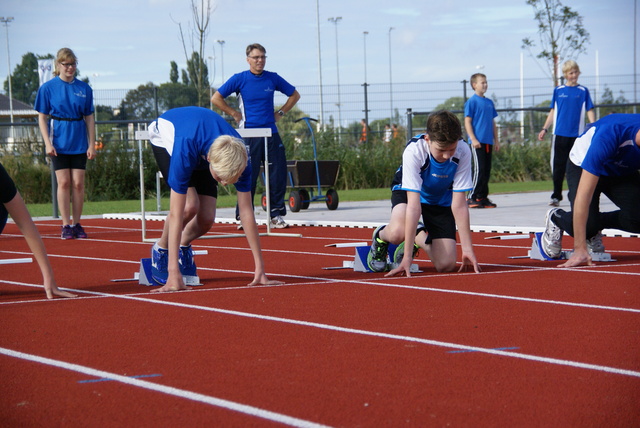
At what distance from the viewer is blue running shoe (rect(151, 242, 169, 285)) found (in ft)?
20.7

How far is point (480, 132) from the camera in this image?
43.0 feet

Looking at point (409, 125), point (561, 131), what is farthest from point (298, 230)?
point (409, 125)

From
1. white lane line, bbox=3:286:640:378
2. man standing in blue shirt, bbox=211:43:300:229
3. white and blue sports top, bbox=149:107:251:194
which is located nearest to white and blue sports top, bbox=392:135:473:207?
white and blue sports top, bbox=149:107:251:194

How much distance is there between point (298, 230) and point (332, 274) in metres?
4.10

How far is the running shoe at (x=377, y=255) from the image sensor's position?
22.4ft

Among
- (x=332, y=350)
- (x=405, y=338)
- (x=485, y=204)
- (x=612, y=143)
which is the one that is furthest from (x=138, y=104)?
(x=332, y=350)

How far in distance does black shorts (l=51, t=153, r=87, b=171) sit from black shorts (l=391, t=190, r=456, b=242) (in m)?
4.69

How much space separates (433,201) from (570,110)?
6.04m

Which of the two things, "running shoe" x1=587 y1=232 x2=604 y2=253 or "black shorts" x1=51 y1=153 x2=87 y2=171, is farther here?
"black shorts" x1=51 y1=153 x2=87 y2=171

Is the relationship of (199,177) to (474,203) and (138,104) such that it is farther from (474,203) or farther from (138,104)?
(138,104)

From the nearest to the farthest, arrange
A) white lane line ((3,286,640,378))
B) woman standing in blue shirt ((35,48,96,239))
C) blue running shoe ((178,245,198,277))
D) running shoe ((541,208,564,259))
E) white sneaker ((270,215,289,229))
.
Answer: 1. white lane line ((3,286,640,378))
2. blue running shoe ((178,245,198,277))
3. running shoe ((541,208,564,259))
4. woman standing in blue shirt ((35,48,96,239))
5. white sneaker ((270,215,289,229))

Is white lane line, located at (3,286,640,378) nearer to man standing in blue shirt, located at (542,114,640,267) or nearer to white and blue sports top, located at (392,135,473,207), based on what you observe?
white and blue sports top, located at (392,135,473,207)

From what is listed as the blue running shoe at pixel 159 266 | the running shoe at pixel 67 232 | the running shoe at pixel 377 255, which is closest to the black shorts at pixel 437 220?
the running shoe at pixel 377 255

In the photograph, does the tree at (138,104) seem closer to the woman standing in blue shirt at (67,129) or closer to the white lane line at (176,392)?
the woman standing in blue shirt at (67,129)
